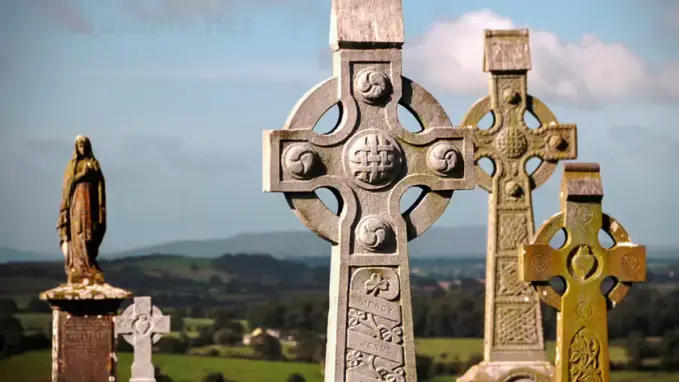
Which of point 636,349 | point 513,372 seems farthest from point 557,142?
point 636,349

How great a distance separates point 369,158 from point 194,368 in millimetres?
19369

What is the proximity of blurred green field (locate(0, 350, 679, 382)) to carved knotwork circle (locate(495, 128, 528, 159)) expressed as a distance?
Answer: 25.7ft

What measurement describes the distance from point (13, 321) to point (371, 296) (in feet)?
73.0

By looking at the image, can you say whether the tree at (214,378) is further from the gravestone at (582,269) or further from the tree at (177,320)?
the gravestone at (582,269)

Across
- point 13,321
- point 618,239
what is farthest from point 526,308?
point 13,321

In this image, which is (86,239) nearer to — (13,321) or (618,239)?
(618,239)

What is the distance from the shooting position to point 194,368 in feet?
122

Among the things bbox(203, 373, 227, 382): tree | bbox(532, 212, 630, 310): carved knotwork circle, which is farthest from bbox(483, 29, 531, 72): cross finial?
bbox(203, 373, 227, 382): tree

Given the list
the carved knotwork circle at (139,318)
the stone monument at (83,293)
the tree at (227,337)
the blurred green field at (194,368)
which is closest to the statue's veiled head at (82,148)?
the stone monument at (83,293)

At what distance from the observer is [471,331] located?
1491 inches

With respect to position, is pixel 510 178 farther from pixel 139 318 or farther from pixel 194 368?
pixel 194 368

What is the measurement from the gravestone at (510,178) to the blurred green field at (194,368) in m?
7.52

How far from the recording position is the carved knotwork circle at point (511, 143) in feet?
87.3

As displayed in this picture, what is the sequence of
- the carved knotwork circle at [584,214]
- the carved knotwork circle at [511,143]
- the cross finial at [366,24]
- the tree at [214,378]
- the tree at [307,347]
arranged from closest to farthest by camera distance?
1. the cross finial at [366,24]
2. the carved knotwork circle at [584,214]
3. the carved knotwork circle at [511,143]
4. the tree at [214,378]
5. the tree at [307,347]
